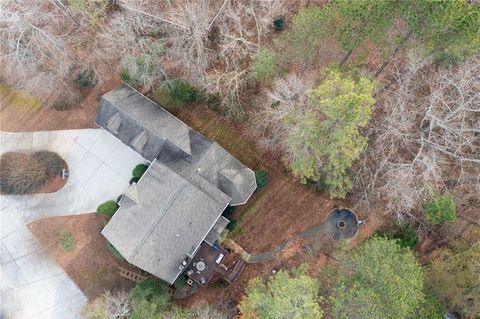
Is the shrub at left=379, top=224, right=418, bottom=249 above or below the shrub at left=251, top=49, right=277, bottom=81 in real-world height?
below

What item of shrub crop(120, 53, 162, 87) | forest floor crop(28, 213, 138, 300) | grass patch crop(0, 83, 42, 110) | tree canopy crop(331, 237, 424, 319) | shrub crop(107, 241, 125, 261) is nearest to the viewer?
tree canopy crop(331, 237, 424, 319)

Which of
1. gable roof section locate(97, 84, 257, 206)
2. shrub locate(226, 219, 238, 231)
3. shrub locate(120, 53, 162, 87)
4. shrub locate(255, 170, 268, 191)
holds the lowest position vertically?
shrub locate(226, 219, 238, 231)

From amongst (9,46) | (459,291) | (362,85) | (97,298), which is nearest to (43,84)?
(9,46)

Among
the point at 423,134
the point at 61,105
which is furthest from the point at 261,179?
the point at 61,105

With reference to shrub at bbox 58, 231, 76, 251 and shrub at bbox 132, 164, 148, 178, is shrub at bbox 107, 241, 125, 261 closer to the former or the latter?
shrub at bbox 58, 231, 76, 251

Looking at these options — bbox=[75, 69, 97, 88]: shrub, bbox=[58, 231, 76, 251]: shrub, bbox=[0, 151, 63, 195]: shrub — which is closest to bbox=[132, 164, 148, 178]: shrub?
bbox=[0, 151, 63, 195]: shrub

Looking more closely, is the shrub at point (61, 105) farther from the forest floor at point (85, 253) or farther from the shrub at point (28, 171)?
the forest floor at point (85, 253)
